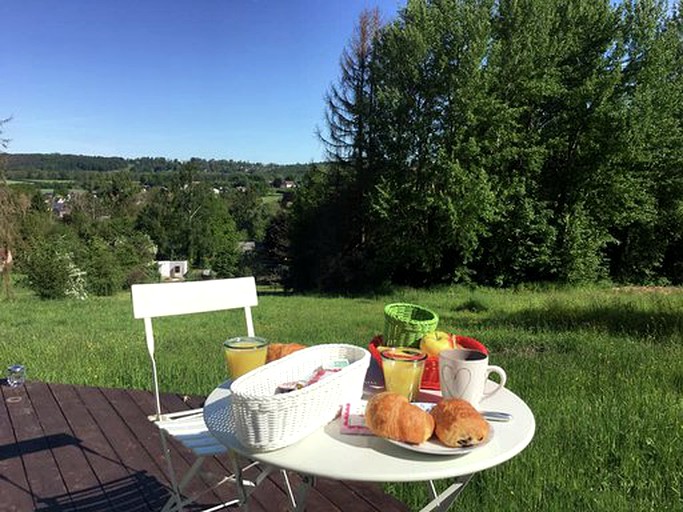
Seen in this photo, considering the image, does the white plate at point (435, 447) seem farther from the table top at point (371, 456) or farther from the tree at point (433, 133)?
the tree at point (433, 133)

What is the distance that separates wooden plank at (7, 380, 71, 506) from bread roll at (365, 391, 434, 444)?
2.02 metres

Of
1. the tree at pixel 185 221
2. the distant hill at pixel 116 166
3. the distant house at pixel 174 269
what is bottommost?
the distant house at pixel 174 269

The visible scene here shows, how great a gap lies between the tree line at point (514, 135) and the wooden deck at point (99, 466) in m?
15.1

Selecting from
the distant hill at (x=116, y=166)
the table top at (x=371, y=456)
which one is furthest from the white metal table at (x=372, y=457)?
the distant hill at (x=116, y=166)

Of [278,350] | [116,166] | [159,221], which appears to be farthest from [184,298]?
[116,166]

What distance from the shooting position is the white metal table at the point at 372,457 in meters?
1.07

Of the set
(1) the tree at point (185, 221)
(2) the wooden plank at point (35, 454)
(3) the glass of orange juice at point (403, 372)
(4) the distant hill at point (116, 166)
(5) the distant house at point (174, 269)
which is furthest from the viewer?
(4) the distant hill at point (116, 166)

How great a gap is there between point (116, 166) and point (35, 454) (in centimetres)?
10299

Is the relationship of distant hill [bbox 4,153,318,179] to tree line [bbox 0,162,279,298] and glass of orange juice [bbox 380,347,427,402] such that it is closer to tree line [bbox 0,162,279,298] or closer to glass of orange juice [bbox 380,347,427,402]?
tree line [bbox 0,162,279,298]

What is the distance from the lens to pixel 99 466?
2.75m

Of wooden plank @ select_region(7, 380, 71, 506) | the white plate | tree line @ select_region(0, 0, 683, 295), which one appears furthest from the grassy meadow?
tree line @ select_region(0, 0, 683, 295)

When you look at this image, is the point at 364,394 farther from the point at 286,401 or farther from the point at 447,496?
the point at 286,401

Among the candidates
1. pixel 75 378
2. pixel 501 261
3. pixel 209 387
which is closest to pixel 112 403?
pixel 209 387

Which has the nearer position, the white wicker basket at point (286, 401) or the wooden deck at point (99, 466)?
the white wicker basket at point (286, 401)
